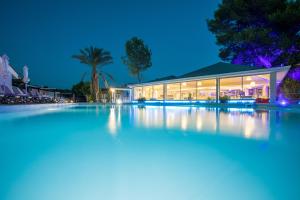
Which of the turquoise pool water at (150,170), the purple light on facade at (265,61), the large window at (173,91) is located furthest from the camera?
the large window at (173,91)

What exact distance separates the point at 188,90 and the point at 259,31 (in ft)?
28.5

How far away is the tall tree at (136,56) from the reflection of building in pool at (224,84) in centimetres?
678

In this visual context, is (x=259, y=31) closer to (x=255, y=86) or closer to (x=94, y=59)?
(x=255, y=86)

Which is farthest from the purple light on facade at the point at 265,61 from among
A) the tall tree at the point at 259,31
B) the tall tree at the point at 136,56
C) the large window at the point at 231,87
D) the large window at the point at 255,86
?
the tall tree at the point at 136,56

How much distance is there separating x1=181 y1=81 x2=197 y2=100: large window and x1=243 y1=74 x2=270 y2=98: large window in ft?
16.7

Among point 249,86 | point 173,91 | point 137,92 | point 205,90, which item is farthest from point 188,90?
point 137,92

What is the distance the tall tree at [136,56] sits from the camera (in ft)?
105

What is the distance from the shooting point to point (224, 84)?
66.4ft

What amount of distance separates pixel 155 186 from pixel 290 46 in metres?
20.5

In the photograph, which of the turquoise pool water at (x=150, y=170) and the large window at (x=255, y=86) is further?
the large window at (x=255, y=86)

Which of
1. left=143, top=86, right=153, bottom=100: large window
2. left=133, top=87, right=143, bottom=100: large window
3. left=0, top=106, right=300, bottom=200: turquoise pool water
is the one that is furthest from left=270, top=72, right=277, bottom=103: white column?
left=133, top=87, right=143, bottom=100: large window

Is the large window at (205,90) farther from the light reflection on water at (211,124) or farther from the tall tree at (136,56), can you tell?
the tall tree at (136,56)

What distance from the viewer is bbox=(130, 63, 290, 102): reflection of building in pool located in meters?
14.9

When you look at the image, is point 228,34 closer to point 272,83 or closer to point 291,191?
point 272,83
